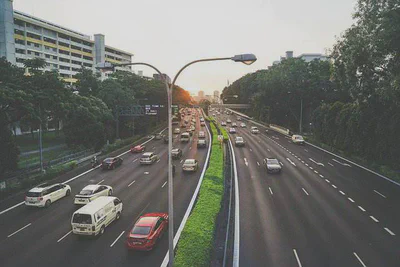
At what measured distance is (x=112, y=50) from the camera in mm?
138250

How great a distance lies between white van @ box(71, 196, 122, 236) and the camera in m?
18.6

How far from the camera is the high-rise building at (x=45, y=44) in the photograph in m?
72.5

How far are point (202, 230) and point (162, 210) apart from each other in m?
7.80

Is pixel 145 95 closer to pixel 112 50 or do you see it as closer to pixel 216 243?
pixel 112 50

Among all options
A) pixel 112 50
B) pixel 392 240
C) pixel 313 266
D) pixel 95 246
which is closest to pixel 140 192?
pixel 95 246

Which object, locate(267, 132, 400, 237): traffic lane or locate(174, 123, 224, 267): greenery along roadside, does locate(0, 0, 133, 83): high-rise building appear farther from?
locate(267, 132, 400, 237): traffic lane

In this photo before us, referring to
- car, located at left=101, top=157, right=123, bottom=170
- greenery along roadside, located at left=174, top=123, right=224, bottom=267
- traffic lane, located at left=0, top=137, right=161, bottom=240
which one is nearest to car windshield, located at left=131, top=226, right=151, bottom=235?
greenery along roadside, located at left=174, top=123, right=224, bottom=267

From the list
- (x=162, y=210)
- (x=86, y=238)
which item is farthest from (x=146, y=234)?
(x=162, y=210)

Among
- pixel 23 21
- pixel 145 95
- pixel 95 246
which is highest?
pixel 23 21

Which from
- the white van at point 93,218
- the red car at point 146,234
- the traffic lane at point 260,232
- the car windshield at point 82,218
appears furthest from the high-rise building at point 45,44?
the red car at point 146,234

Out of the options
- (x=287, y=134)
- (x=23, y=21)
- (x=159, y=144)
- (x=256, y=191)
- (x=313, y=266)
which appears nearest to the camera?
(x=313, y=266)

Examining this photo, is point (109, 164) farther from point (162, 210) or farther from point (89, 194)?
point (162, 210)

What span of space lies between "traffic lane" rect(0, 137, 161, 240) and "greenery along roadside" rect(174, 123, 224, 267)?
12.6 meters

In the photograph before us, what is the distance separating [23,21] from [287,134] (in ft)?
265
